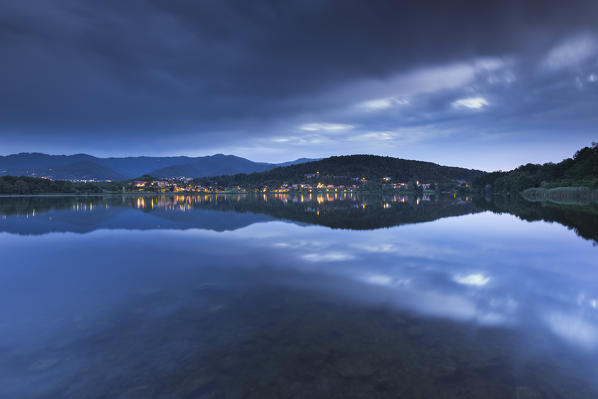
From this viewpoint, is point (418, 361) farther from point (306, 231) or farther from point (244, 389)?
point (306, 231)

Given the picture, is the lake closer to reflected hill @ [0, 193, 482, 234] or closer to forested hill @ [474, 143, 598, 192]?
reflected hill @ [0, 193, 482, 234]

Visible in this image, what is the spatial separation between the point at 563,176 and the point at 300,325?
110m

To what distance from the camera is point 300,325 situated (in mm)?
6086

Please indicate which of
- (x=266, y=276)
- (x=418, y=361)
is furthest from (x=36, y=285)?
(x=418, y=361)

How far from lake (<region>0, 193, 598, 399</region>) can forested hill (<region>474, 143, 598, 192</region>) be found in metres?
78.7

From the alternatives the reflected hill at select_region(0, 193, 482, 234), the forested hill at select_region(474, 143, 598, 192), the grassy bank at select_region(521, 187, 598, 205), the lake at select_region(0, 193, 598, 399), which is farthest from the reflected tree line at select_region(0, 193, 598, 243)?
the forested hill at select_region(474, 143, 598, 192)

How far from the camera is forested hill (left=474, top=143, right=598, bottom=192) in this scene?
70.6 meters

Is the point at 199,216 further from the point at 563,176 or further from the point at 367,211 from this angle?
the point at 563,176

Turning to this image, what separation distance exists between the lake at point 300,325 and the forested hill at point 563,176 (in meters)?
78.7

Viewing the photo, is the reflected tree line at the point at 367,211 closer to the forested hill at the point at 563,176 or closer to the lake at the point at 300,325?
the lake at the point at 300,325

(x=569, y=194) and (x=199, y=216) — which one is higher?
(x=569, y=194)

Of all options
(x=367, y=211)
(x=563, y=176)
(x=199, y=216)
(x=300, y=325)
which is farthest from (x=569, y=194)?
(x=300, y=325)

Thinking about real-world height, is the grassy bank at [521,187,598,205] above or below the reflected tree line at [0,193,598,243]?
above

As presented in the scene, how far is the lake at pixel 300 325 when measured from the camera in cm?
428
